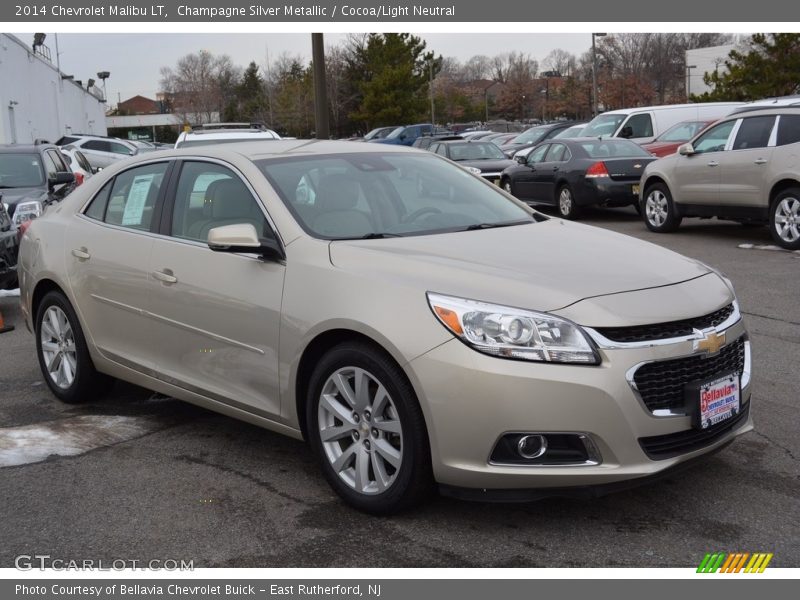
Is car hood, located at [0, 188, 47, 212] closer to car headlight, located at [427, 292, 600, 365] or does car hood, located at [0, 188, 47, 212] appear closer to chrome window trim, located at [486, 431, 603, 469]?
car headlight, located at [427, 292, 600, 365]

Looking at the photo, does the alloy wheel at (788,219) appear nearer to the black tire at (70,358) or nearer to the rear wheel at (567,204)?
the rear wheel at (567,204)

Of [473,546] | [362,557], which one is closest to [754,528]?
[473,546]

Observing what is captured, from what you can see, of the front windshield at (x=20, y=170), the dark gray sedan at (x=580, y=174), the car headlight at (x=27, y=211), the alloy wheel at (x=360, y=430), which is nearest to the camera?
the alloy wheel at (x=360, y=430)

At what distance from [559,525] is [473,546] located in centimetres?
41

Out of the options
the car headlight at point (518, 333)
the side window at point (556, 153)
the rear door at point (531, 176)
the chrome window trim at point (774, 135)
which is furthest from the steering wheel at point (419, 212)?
the rear door at point (531, 176)

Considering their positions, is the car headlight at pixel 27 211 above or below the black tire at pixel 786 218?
above

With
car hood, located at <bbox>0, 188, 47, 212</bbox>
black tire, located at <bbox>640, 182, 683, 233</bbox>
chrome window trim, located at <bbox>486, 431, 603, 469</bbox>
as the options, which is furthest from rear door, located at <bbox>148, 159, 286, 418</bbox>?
black tire, located at <bbox>640, 182, 683, 233</bbox>

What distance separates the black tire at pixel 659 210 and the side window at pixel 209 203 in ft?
32.0

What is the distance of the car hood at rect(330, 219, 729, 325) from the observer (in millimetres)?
→ 3799

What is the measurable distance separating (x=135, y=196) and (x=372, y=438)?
8.06 ft

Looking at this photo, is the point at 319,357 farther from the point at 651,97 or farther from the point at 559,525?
the point at 651,97

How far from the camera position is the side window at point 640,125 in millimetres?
20078

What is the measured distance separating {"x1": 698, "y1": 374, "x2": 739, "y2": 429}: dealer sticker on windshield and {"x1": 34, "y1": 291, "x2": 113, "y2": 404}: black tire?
3.68 m

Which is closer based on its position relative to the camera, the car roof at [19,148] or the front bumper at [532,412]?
the front bumper at [532,412]
